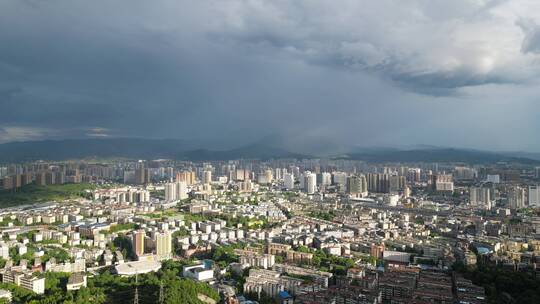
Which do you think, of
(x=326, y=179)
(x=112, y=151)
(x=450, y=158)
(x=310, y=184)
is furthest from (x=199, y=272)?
(x=112, y=151)

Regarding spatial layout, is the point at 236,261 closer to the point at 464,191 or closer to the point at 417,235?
the point at 417,235

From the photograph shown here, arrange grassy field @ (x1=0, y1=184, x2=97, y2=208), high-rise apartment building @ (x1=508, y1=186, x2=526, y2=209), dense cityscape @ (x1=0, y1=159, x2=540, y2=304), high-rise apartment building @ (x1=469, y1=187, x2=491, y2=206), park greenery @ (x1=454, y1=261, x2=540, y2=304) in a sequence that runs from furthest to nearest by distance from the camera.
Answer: high-rise apartment building @ (x1=469, y1=187, x2=491, y2=206) → high-rise apartment building @ (x1=508, y1=186, x2=526, y2=209) → grassy field @ (x1=0, y1=184, x2=97, y2=208) → dense cityscape @ (x1=0, y1=159, x2=540, y2=304) → park greenery @ (x1=454, y1=261, x2=540, y2=304)

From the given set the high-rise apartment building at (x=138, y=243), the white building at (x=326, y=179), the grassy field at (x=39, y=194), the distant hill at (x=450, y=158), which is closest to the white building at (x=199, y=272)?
the high-rise apartment building at (x=138, y=243)

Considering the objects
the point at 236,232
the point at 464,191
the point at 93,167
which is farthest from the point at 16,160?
the point at 464,191

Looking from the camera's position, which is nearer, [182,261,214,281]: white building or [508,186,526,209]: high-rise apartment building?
[182,261,214,281]: white building

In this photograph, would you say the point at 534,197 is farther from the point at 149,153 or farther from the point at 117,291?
the point at 149,153

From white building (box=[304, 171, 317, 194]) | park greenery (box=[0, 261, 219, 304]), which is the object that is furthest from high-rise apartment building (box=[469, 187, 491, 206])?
park greenery (box=[0, 261, 219, 304])

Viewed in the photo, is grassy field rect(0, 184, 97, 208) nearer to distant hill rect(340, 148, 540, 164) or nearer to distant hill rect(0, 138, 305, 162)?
distant hill rect(0, 138, 305, 162)
